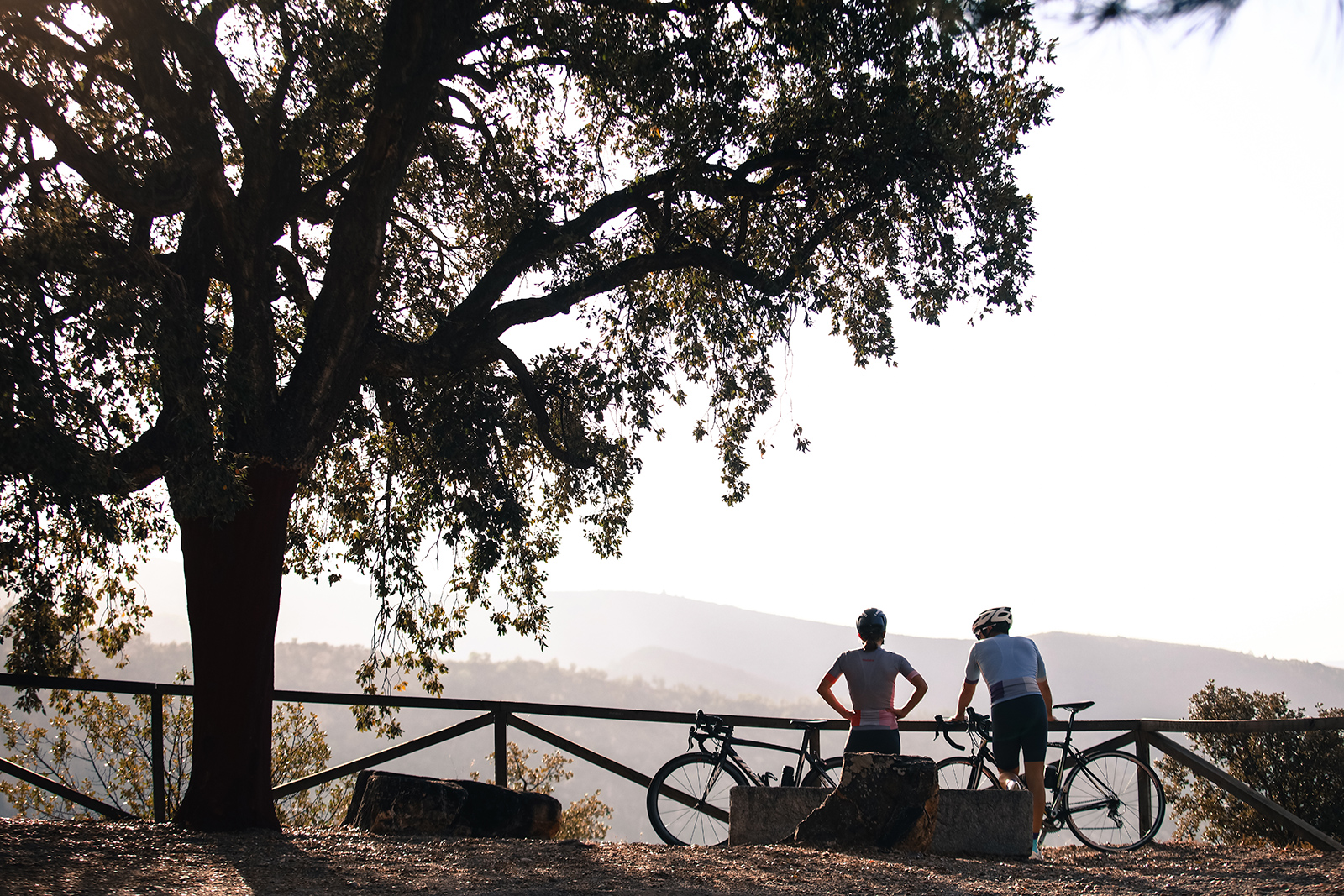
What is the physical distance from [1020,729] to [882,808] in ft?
4.14

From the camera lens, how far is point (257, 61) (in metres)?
9.76

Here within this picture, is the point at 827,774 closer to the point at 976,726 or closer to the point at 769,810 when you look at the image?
the point at 769,810

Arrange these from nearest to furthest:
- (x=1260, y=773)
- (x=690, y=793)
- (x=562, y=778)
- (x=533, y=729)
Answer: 1. (x=690, y=793)
2. (x=533, y=729)
3. (x=1260, y=773)
4. (x=562, y=778)

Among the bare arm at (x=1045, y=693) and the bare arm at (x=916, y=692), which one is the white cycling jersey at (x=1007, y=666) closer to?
A: the bare arm at (x=1045, y=693)

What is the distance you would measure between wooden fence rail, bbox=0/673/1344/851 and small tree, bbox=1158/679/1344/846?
17.9ft

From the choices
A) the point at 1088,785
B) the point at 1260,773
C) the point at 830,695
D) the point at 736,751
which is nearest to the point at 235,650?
the point at 736,751

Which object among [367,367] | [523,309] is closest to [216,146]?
[367,367]

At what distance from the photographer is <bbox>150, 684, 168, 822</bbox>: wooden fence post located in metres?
8.66

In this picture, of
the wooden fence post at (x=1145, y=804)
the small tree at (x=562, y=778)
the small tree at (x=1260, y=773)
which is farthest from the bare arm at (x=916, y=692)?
the small tree at (x=562, y=778)

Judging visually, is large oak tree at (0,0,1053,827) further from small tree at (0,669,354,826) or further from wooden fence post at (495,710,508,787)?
small tree at (0,669,354,826)

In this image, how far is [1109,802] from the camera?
7.84 meters

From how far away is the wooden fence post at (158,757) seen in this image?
8.66m

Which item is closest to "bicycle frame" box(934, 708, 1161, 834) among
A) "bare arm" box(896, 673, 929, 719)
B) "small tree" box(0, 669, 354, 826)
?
"bare arm" box(896, 673, 929, 719)

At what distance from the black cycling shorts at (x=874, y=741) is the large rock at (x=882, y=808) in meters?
0.60
